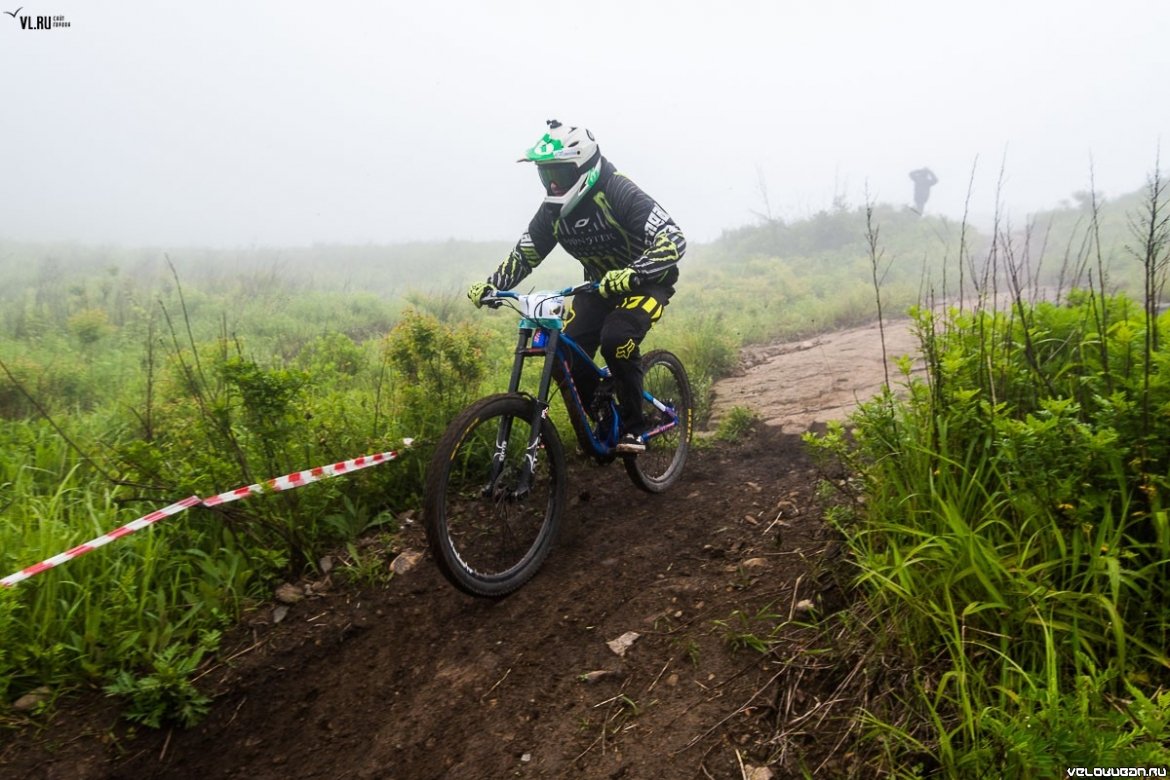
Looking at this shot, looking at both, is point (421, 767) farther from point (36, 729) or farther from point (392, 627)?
point (36, 729)

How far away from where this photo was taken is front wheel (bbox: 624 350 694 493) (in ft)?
14.6

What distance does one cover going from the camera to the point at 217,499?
315 centimetres

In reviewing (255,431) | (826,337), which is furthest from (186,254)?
(255,431)

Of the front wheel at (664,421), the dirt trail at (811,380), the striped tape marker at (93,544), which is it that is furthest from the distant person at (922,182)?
the striped tape marker at (93,544)

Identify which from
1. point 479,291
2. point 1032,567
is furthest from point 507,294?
point 1032,567

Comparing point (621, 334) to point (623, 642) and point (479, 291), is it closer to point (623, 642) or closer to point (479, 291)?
point (479, 291)

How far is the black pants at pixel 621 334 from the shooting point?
12.5ft

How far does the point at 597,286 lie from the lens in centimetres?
365

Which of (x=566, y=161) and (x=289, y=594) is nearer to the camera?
(x=289, y=594)

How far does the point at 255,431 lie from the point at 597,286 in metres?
1.99

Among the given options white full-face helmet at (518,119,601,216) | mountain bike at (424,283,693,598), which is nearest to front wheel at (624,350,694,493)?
mountain bike at (424,283,693,598)

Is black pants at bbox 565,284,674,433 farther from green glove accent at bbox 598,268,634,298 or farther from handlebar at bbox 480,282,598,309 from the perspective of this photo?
green glove accent at bbox 598,268,634,298

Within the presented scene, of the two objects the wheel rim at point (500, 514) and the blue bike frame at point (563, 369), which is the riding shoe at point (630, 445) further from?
the wheel rim at point (500, 514)

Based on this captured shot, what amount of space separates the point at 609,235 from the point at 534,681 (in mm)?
2596
